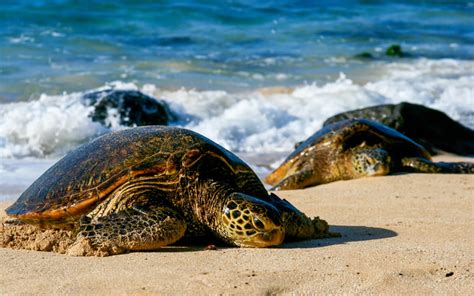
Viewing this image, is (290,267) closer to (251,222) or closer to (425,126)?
(251,222)

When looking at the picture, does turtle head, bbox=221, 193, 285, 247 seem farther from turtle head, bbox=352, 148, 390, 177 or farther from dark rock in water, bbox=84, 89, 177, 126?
dark rock in water, bbox=84, 89, 177, 126

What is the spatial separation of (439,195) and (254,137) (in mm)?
4773

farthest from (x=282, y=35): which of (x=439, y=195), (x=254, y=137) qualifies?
(x=439, y=195)

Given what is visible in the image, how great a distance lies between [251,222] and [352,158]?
411 cm

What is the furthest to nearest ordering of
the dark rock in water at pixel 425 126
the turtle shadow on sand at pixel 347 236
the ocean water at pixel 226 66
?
1. the ocean water at pixel 226 66
2. the dark rock in water at pixel 425 126
3. the turtle shadow on sand at pixel 347 236

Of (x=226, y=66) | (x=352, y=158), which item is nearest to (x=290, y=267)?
(x=352, y=158)

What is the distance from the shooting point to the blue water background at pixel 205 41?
16.1m

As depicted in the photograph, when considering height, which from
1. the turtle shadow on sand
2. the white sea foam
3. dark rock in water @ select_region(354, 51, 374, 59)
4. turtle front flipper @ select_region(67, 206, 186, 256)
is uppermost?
dark rock in water @ select_region(354, 51, 374, 59)

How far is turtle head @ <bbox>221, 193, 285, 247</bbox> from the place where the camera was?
4.80 metres

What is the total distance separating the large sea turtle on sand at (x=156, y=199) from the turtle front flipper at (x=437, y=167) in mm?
3524

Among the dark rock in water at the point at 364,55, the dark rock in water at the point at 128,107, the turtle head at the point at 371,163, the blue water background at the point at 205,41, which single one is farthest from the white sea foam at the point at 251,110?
the dark rock in water at the point at 364,55

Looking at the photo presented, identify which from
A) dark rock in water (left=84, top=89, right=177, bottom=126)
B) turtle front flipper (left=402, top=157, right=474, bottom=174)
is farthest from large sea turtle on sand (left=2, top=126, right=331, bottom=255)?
dark rock in water (left=84, top=89, right=177, bottom=126)

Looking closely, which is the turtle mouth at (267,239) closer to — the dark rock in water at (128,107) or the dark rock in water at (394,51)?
the dark rock in water at (128,107)

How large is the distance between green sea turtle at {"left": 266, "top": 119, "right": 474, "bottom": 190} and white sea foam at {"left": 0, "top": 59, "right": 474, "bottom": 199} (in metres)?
1.22
